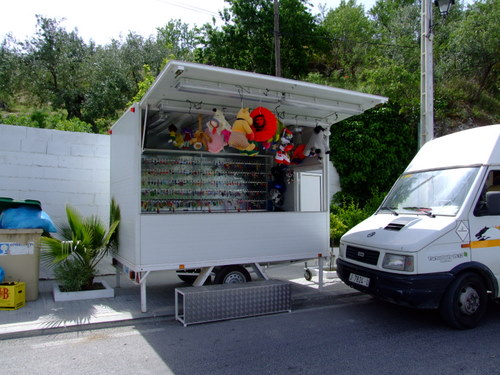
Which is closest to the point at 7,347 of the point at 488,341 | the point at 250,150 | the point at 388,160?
the point at 250,150

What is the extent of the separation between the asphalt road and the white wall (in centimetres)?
356

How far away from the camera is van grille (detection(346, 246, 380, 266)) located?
5.32 meters

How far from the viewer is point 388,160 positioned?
12.7 metres

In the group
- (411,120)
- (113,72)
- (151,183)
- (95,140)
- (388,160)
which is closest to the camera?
(151,183)

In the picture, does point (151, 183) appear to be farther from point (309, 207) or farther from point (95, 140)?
point (309, 207)

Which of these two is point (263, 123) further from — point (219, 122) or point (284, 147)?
point (284, 147)

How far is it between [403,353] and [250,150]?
12.3 ft

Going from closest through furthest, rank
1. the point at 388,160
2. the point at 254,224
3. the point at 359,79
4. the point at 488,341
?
1. the point at 488,341
2. the point at 254,224
3. the point at 388,160
4. the point at 359,79

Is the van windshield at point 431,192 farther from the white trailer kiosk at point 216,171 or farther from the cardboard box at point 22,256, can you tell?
the cardboard box at point 22,256

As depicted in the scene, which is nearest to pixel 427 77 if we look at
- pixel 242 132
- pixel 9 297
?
pixel 242 132

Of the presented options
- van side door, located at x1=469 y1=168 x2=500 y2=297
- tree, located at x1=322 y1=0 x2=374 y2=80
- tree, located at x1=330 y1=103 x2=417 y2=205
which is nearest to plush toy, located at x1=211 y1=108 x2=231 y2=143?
van side door, located at x1=469 y1=168 x2=500 y2=297

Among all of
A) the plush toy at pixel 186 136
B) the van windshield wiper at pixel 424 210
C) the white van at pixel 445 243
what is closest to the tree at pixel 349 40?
the plush toy at pixel 186 136

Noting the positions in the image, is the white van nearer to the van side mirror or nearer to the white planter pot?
the van side mirror

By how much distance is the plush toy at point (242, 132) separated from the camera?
6047 mm
